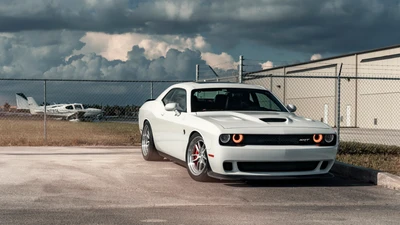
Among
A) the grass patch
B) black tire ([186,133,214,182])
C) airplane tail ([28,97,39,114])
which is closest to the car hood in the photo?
black tire ([186,133,214,182])

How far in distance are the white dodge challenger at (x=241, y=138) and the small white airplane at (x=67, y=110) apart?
2789 centimetres

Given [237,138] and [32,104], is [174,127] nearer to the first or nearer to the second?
[237,138]

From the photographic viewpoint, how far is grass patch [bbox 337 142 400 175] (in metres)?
10.7

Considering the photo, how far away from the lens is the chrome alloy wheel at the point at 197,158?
26.4 feet

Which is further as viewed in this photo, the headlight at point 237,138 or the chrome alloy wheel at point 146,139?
the chrome alloy wheel at point 146,139

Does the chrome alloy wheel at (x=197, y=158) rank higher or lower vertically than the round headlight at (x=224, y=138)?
lower

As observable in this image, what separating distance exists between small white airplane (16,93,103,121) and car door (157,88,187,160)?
2717 centimetres

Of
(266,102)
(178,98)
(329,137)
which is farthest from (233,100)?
(329,137)

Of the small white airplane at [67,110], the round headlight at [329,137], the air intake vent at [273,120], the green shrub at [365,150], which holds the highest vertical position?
the air intake vent at [273,120]

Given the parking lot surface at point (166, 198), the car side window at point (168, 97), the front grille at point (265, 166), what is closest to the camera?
the parking lot surface at point (166, 198)

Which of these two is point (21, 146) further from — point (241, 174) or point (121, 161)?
point (241, 174)

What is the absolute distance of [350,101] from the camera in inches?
1758

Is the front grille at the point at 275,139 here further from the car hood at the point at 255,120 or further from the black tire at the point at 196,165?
the black tire at the point at 196,165

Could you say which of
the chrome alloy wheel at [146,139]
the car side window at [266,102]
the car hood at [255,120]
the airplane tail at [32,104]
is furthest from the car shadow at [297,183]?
the airplane tail at [32,104]
